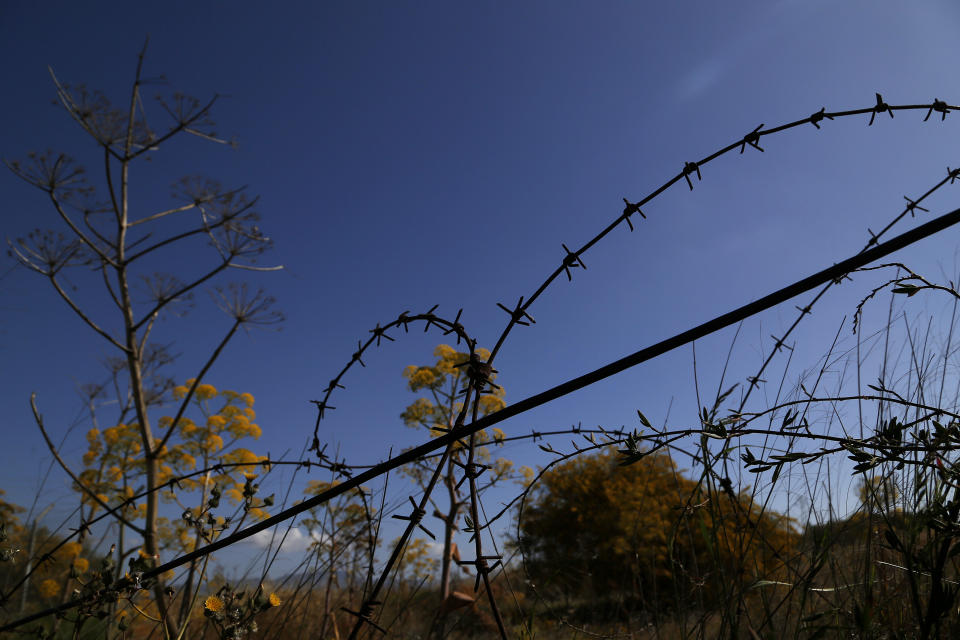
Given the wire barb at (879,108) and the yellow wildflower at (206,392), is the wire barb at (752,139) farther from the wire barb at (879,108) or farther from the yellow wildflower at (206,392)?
the yellow wildflower at (206,392)

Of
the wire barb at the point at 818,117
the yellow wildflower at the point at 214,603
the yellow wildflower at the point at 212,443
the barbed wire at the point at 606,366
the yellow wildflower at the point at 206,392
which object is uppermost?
the yellow wildflower at the point at 206,392

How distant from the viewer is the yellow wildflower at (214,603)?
1217mm

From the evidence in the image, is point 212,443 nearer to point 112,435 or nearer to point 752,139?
point 112,435

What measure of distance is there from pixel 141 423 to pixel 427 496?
4.92m

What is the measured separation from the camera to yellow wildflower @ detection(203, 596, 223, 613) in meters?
1.22

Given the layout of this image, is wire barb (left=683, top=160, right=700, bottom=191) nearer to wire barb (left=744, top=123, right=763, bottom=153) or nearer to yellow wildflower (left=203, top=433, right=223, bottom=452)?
wire barb (left=744, top=123, right=763, bottom=153)

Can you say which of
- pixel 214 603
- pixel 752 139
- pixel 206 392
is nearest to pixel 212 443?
pixel 206 392

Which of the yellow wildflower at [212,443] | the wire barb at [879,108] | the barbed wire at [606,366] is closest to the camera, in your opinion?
the barbed wire at [606,366]

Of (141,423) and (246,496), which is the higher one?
(141,423)

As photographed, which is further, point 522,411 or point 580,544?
point 580,544

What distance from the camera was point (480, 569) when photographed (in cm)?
79

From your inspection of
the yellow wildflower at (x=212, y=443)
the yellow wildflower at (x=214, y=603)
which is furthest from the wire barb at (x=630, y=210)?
the yellow wildflower at (x=212, y=443)

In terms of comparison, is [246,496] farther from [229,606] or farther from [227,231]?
[227,231]

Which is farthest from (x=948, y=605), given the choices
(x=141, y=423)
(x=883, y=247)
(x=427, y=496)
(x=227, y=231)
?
(x=227, y=231)
